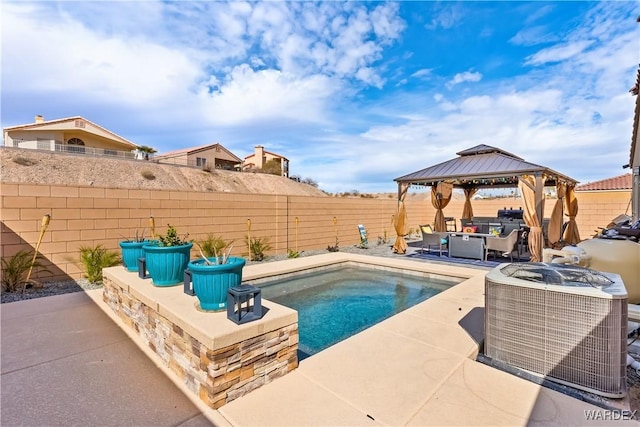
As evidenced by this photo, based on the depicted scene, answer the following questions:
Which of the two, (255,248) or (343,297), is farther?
(255,248)

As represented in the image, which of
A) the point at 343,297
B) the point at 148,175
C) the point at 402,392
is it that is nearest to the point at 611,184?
the point at 343,297

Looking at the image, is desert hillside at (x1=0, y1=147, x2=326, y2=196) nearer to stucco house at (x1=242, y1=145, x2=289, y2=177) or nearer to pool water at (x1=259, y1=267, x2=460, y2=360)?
stucco house at (x1=242, y1=145, x2=289, y2=177)

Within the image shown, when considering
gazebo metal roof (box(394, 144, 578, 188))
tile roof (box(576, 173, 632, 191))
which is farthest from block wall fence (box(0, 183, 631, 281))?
tile roof (box(576, 173, 632, 191))

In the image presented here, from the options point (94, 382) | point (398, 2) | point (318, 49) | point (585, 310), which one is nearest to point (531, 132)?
point (398, 2)

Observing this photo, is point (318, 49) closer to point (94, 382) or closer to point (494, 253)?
point (494, 253)

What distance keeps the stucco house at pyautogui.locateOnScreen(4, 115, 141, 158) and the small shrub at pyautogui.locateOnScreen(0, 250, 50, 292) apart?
69.9 ft

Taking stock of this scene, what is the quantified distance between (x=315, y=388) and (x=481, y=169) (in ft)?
26.8

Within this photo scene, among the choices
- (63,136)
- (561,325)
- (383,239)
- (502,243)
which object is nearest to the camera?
(561,325)

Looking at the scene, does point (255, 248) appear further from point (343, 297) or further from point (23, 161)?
point (23, 161)

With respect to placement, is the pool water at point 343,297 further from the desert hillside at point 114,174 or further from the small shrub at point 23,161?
the small shrub at point 23,161

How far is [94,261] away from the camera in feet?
18.5

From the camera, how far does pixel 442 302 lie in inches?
173

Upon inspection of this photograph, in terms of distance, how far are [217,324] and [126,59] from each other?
7369mm

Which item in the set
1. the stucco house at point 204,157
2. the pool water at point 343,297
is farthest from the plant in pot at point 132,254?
the stucco house at point 204,157
